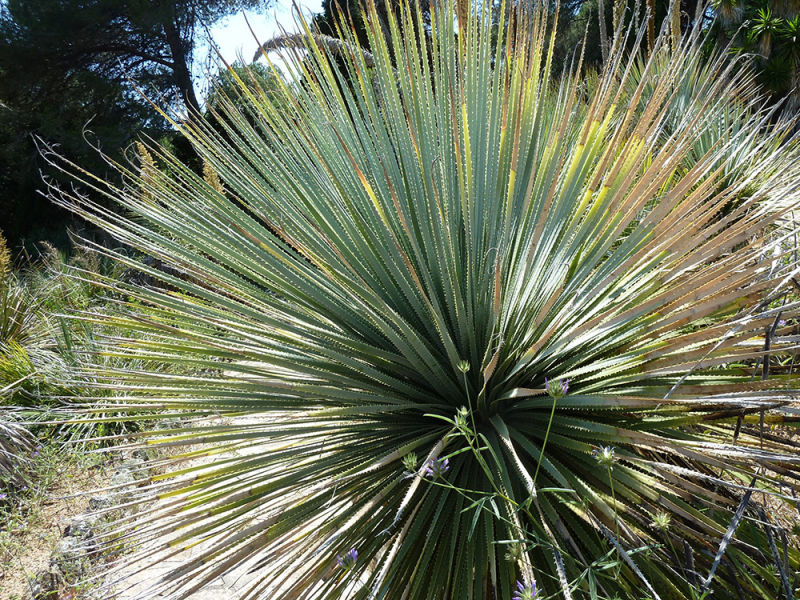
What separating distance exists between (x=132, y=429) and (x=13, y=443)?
0.76 m

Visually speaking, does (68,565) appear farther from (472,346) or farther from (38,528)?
(472,346)

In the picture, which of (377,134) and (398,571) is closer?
(398,571)

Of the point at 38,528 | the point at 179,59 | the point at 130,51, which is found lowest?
the point at 38,528

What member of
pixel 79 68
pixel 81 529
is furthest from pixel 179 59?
pixel 81 529

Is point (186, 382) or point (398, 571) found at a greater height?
point (186, 382)

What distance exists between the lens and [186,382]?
1.92 metres

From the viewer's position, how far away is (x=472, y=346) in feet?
5.56

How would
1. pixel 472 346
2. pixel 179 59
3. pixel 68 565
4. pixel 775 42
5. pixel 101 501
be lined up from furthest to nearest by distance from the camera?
pixel 179 59 < pixel 775 42 < pixel 101 501 < pixel 68 565 < pixel 472 346

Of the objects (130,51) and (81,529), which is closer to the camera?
(81,529)

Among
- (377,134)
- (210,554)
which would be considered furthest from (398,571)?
(377,134)

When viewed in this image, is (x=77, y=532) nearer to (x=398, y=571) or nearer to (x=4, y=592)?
(x=4, y=592)

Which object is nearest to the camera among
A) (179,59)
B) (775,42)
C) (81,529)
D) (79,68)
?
(81,529)

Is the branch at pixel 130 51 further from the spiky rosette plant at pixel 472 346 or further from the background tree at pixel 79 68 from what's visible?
the spiky rosette plant at pixel 472 346

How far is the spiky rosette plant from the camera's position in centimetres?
133
